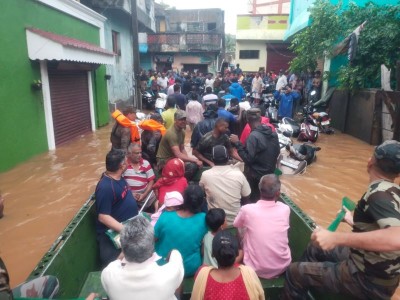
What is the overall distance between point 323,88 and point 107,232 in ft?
41.5

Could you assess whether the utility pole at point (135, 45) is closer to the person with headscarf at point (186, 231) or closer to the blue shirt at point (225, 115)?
the blue shirt at point (225, 115)

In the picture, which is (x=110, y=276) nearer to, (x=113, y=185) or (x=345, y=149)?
(x=113, y=185)

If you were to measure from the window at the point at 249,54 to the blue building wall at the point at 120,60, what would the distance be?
48.6 ft

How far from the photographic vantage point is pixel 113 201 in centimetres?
329

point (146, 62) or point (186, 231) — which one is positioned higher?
point (146, 62)

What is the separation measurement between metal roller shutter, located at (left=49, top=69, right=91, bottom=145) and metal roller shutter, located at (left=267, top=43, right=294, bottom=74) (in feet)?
69.7

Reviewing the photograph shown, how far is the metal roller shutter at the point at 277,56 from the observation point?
29.1 metres

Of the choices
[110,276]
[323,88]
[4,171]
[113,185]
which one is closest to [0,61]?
[4,171]

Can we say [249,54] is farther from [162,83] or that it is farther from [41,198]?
[41,198]

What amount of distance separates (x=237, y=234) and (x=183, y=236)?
2.36 feet

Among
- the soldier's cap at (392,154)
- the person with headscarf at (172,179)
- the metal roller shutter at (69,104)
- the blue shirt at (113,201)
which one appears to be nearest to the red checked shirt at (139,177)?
the person with headscarf at (172,179)

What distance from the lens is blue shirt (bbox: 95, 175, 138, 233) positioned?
125 inches

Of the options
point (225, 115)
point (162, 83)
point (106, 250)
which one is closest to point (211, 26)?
point (162, 83)

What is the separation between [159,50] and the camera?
99.1 feet
